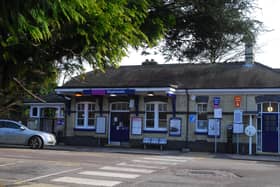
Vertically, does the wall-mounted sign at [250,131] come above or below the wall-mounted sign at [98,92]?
below

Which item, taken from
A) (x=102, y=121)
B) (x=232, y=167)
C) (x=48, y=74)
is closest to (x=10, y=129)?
(x=102, y=121)

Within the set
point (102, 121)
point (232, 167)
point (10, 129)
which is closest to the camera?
point (232, 167)

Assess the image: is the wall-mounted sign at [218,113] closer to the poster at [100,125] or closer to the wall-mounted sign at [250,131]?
the wall-mounted sign at [250,131]

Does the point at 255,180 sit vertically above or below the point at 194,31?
below

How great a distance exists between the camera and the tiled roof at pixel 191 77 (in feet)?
86.8

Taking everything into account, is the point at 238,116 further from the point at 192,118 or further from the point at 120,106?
the point at 120,106

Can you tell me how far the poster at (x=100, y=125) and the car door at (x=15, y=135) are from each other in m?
5.13

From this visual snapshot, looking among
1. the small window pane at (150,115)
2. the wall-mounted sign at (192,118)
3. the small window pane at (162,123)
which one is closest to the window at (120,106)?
the small window pane at (150,115)

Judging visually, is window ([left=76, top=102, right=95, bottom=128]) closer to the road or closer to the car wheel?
the car wheel

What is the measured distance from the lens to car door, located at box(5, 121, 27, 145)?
25219mm

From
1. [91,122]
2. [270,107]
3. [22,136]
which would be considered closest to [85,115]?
[91,122]

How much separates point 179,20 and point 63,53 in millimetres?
2545

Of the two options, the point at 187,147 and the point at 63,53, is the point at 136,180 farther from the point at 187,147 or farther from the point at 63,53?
the point at 187,147

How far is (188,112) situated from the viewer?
2666 cm
